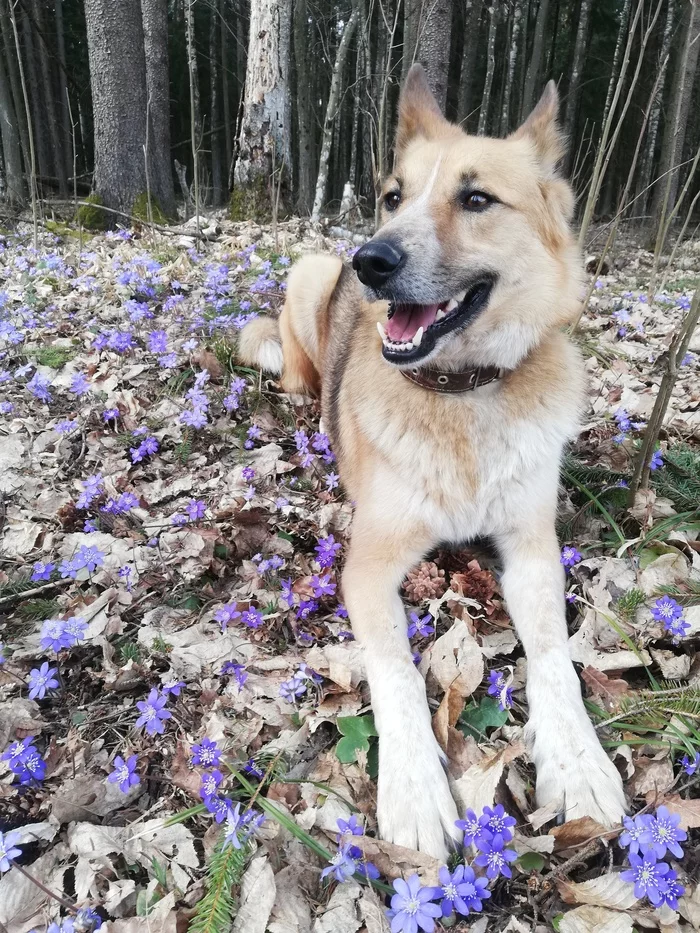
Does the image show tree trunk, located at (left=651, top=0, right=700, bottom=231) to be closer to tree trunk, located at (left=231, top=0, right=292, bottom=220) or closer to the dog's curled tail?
the dog's curled tail

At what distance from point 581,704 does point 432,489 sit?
3.00ft

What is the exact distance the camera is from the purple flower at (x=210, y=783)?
1470mm

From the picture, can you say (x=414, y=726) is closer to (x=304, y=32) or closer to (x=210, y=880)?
(x=210, y=880)

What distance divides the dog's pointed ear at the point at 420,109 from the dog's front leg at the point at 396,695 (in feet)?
6.27

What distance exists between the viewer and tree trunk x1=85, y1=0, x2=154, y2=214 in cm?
749

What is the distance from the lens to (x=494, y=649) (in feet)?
6.78

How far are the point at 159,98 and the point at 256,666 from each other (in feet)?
47.5

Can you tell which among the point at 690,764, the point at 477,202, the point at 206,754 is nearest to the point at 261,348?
the point at 477,202

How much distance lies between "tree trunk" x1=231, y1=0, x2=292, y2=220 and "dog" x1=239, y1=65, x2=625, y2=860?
6.14 metres

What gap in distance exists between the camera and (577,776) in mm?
1576

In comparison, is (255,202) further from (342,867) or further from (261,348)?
(342,867)

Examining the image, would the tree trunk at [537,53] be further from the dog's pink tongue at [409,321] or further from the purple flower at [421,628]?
the purple flower at [421,628]

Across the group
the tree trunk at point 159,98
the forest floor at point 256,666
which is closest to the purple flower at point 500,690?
the forest floor at point 256,666

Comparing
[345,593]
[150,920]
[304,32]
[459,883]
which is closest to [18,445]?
[345,593]
